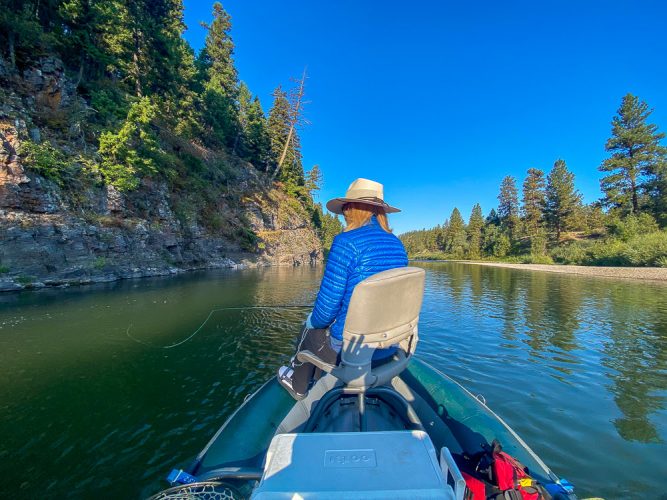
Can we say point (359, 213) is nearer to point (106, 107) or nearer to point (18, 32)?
point (18, 32)

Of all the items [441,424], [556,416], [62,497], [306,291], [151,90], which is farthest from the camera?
[151,90]

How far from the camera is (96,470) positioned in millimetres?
3383

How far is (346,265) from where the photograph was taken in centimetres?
242

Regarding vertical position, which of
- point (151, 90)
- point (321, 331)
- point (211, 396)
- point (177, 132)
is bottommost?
point (211, 396)

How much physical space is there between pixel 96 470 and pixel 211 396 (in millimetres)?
1851

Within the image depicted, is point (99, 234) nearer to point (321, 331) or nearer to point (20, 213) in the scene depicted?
point (20, 213)

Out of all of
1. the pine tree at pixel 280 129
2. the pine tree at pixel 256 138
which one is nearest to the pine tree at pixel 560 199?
the pine tree at pixel 280 129

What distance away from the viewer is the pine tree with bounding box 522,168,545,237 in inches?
2318

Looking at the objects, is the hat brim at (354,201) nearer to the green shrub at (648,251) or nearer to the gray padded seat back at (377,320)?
the gray padded seat back at (377,320)

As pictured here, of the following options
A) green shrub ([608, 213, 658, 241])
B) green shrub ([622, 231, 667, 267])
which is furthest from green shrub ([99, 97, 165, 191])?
green shrub ([608, 213, 658, 241])

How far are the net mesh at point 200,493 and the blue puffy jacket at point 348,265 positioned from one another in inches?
49.8

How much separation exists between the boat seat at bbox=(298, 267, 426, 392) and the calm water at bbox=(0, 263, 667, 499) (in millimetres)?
2756

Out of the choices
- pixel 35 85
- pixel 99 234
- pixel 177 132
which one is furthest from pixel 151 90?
pixel 99 234

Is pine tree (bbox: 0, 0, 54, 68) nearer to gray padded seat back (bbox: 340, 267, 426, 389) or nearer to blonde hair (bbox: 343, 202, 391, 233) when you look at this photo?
blonde hair (bbox: 343, 202, 391, 233)
